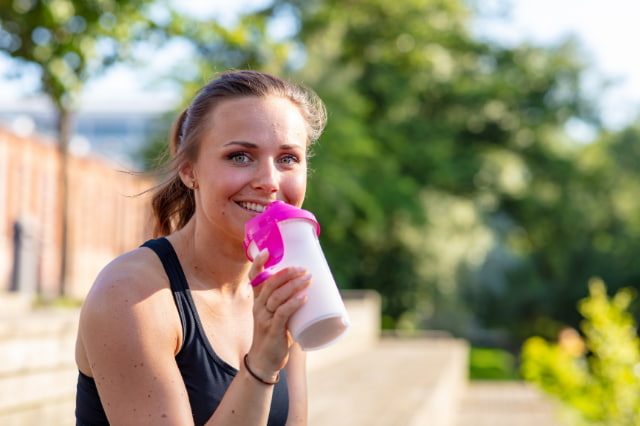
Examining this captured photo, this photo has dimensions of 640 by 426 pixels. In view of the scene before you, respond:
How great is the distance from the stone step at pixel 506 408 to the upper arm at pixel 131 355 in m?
9.80

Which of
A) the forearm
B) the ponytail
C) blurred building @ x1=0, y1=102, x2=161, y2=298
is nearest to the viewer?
the forearm

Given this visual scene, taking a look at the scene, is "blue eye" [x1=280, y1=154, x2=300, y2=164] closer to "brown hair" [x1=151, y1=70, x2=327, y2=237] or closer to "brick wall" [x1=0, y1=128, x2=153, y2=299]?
"brown hair" [x1=151, y1=70, x2=327, y2=237]

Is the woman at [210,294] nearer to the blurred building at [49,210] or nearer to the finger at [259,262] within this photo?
the finger at [259,262]

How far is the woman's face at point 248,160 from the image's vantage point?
177 centimetres

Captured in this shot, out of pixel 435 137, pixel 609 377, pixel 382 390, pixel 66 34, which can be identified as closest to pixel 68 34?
pixel 66 34

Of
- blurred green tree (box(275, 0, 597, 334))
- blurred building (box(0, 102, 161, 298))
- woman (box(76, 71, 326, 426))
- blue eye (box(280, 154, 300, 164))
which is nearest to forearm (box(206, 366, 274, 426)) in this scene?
woman (box(76, 71, 326, 426))

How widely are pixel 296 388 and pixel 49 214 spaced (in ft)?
79.1

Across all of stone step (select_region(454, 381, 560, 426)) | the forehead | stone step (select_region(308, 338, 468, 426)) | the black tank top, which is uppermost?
the forehead

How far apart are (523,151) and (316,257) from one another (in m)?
23.9

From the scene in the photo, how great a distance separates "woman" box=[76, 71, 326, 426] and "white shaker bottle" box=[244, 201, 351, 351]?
2 centimetres

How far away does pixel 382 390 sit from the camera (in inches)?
327

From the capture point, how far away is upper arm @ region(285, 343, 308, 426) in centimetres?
213

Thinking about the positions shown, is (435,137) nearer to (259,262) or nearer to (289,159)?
(289,159)

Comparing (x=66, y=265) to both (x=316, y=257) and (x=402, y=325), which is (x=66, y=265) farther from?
(x=402, y=325)
